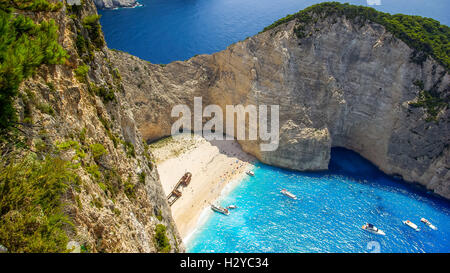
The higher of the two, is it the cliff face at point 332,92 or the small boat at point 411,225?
the cliff face at point 332,92

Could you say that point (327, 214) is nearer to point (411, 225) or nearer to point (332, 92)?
point (411, 225)

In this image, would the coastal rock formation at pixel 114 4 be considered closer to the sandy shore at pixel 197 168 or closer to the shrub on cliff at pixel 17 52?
the sandy shore at pixel 197 168

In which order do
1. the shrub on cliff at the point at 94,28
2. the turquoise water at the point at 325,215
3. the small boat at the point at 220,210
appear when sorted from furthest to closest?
the small boat at the point at 220,210 → the turquoise water at the point at 325,215 → the shrub on cliff at the point at 94,28

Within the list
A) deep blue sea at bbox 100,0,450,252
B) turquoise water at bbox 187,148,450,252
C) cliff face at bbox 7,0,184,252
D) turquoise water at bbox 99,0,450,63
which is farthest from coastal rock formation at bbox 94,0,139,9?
cliff face at bbox 7,0,184,252

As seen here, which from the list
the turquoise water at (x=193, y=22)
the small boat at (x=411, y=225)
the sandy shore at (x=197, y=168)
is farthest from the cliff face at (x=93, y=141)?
the turquoise water at (x=193, y=22)

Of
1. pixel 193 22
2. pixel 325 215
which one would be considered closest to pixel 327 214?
pixel 325 215
